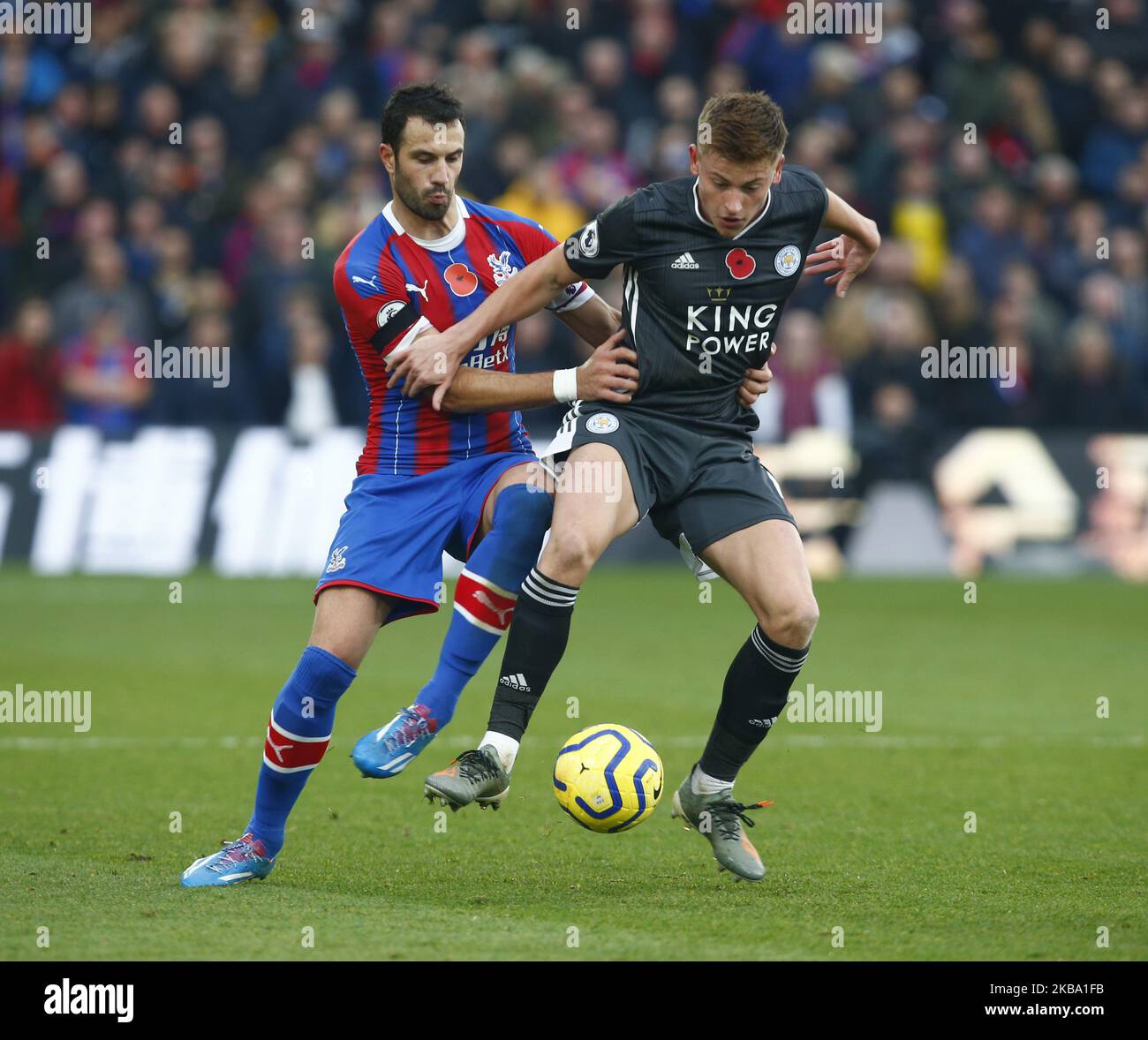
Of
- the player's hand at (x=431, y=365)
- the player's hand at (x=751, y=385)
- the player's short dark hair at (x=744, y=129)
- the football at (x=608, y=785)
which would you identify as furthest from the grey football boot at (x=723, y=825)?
the player's short dark hair at (x=744, y=129)

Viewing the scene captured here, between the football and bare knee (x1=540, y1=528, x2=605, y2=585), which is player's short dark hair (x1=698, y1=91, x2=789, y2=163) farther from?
the football

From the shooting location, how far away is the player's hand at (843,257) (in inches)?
267

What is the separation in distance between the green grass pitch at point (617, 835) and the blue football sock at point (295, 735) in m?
0.21

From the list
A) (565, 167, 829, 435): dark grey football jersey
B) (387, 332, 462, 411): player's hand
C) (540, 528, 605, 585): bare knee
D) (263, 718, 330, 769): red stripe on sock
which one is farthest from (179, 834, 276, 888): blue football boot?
(565, 167, 829, 435): dark grey football jersey

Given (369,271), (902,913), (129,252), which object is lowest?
(902,913)

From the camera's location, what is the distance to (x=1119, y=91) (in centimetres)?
1852

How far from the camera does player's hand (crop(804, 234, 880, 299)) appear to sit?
22.3 feet

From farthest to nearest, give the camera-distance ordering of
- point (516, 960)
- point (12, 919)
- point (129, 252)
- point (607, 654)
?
point (129, 252), point (607, 654), point (12, 919), point (516, 960)

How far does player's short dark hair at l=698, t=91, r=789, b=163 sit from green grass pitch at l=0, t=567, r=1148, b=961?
2367mm

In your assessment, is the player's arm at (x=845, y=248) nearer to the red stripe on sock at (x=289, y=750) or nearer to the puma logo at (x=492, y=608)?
the puma logo at (x=492, y=608)

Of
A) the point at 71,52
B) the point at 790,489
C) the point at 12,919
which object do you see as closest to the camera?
the point at 12,919

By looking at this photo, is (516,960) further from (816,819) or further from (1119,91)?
(1119,91)

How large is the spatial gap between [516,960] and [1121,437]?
11.9 m

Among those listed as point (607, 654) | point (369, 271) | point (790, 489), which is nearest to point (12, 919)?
point (369, 271)
